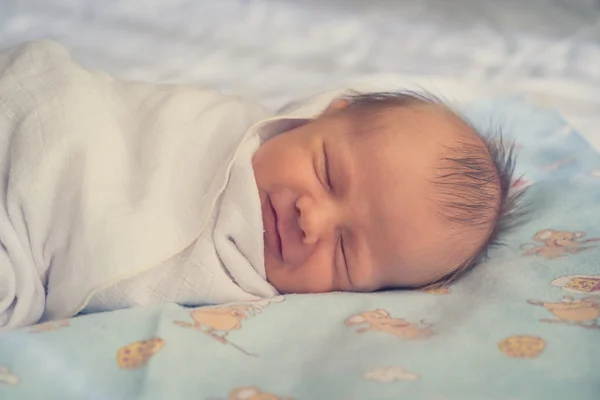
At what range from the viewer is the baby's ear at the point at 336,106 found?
3.98 ft

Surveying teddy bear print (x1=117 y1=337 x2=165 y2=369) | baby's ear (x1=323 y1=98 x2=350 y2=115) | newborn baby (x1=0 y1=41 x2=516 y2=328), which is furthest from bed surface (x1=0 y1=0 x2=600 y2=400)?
baby's ear (x1=323 y1=98 x2=350 y2=115)

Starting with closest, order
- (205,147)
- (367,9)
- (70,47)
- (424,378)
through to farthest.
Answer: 1. (424,378)
2. (205,147)
3. (70,47)
4. (367,9)

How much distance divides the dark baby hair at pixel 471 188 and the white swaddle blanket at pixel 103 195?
0.28 meters

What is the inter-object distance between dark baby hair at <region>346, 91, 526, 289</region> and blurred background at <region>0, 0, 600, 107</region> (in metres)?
0.46

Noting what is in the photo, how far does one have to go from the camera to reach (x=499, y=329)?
821 mm

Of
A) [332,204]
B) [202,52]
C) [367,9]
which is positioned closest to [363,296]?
[332,204]

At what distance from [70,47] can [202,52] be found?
297 millimetres

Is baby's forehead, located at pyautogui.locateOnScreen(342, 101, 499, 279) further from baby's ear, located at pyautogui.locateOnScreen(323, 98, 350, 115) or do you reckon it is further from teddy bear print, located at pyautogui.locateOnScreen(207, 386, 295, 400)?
teddy bear print, located at pyautogui.locateOnScreen(207, 386, 295, 400)

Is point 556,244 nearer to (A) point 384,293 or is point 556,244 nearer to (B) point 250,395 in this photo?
(A) point 384,293

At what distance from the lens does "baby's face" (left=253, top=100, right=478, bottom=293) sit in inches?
39.7

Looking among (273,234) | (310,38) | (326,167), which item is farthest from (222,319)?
(310,38)

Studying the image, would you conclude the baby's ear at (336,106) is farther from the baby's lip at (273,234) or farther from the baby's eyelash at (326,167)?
the baby's lip at (273,234)

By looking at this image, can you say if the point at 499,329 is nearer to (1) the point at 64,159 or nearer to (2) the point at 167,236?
(2) the point at 167,236

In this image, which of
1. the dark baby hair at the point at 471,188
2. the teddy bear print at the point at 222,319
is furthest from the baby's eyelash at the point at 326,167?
the teddy bear print at the point at 222,319
